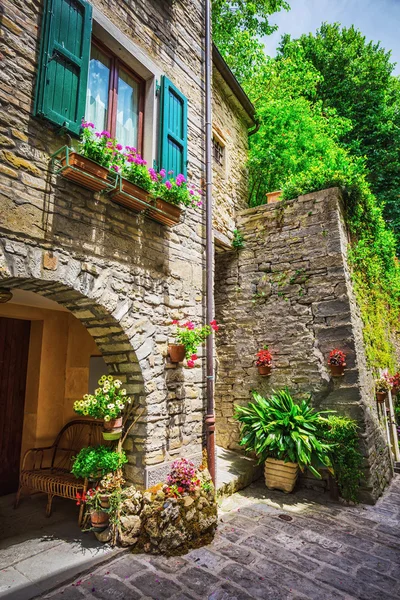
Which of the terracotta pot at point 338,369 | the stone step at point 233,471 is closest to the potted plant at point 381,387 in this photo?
the terracotta pot at point 338,369

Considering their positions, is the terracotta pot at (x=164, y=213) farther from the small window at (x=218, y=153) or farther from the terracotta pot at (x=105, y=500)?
the small window at (x=218, y=153)

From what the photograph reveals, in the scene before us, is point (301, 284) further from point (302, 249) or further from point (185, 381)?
point (185, 381)

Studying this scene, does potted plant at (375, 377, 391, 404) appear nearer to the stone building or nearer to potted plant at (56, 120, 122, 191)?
the stone building

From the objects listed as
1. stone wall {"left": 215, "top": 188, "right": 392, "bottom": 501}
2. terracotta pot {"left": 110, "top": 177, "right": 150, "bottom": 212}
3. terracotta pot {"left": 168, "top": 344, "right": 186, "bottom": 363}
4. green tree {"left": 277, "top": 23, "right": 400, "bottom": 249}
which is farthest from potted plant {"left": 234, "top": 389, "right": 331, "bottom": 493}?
green tree {"left": 277, "top": 23, "right": 400, "bottom": 249}

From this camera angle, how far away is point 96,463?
3.39 metres

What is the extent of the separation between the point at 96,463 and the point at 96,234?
7.55 ft

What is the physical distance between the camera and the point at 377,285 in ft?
23.4

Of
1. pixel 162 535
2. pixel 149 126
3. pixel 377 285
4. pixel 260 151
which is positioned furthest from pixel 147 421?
pixel 260 151

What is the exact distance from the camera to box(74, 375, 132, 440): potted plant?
3.37 meters

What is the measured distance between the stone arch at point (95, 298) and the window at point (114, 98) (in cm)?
175

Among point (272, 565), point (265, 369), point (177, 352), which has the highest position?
point (177, 352)

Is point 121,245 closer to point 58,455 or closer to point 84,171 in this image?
point 84,171

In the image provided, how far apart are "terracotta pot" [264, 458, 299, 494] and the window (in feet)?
16.0

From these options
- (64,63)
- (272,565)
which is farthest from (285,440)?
(64,63)
